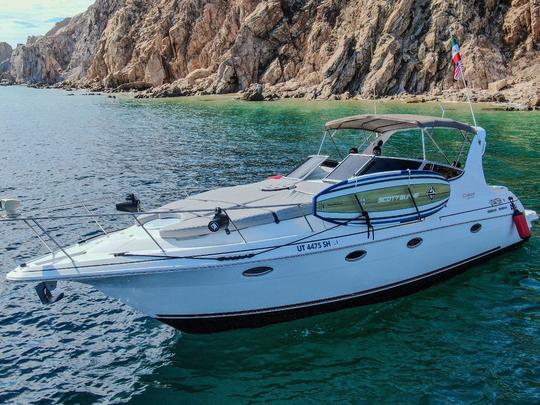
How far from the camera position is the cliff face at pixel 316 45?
68.7 metres

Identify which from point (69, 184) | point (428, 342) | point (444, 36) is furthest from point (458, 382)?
point (444, 36)

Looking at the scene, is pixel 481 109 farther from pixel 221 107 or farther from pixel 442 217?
pixel 442 217

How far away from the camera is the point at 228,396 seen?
8.77 metres

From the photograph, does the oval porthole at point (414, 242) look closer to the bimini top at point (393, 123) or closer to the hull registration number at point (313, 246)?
the hull registration number at point (313, 246)

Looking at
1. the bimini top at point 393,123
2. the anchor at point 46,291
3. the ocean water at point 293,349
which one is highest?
the bimini top at point 393,123

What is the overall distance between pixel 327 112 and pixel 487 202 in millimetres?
41533

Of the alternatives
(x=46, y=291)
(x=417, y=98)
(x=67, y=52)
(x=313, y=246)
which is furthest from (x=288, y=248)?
(x=67, y=52)

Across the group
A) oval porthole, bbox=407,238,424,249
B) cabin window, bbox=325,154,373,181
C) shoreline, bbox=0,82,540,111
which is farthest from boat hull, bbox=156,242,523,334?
shoreline, bbox=0,82,540,111

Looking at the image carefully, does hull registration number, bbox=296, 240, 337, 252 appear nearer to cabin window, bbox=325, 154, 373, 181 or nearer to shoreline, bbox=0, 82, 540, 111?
cabin window, bbox=325, 154, 373, 181

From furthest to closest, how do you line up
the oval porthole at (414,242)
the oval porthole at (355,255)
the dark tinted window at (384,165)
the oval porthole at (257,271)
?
1. the dark tinted window at (384,165)
2. the oval porthole at (414,242)
3. the oval porthole at (355,255)
4. the oval porthole at (257,271)

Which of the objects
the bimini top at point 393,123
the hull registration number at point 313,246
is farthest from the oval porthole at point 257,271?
the bimini top at point 393,123

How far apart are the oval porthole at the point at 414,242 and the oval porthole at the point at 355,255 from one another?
4.45ft

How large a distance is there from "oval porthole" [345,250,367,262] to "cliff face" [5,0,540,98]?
57.8 meters

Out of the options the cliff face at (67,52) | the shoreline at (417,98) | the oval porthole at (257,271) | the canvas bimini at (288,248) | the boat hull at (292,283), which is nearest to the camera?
the canvas bimini at (288,248)
